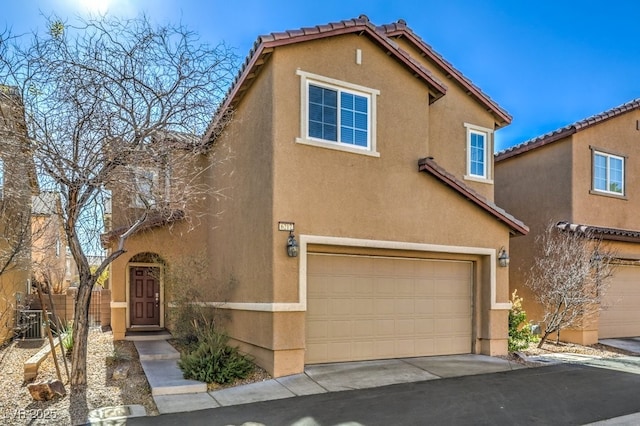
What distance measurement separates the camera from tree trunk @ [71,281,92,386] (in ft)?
30.5

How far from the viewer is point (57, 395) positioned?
8.48 metres

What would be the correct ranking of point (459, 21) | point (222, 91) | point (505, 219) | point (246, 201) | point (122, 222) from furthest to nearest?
point (459, 21)
point (122, 222)
point (505, 219)
point (246, 201)
point (222, 91)

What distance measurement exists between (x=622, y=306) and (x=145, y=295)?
16.9 m

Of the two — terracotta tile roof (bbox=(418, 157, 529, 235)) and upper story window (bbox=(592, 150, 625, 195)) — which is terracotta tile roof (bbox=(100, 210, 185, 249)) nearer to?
terracotta tile roof (bbox=(418, 157, 529, 235))

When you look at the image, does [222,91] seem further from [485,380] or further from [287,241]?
[485,380]

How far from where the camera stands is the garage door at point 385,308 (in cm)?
1101

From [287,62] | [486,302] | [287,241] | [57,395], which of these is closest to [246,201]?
[287,241]

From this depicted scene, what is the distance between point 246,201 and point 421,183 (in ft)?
14.2

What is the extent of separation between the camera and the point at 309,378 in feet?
32.2

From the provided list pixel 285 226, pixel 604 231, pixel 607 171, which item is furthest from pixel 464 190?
pixel 607 171

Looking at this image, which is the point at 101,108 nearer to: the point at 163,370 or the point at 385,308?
the point at 163,370

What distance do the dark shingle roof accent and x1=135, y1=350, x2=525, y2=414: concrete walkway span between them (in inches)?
307

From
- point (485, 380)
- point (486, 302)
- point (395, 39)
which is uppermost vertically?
point (395, 39)

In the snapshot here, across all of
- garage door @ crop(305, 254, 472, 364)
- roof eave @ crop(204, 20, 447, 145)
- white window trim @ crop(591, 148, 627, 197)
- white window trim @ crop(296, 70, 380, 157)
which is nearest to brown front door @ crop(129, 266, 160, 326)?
roof eave @ crop(204, 20, 447, 145)
